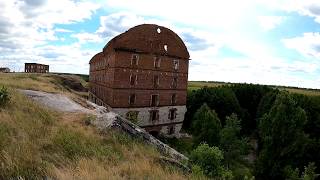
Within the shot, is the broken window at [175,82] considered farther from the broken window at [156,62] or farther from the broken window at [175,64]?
the broken window at [156,62]

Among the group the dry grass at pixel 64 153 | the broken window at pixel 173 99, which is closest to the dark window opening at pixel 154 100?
the broken window at pixel 173 99

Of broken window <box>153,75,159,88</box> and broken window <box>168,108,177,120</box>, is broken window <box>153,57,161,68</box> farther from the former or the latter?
broken window <box>168,108,177,120</box>

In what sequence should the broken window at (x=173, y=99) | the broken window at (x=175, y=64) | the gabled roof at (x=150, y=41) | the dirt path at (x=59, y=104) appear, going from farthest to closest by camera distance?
1. the broken window at (x=173, y=99)
2. the broken window at (x=175, y=64)
3. the gabled roof at (x=150, y=41)
4. the dirt path at (x=59, y=104)

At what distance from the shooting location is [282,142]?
40219 millimetres

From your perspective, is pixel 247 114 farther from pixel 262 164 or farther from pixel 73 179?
pixel 73 179

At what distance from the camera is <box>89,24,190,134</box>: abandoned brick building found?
47.0 metres

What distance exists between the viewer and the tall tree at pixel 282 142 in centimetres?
3938

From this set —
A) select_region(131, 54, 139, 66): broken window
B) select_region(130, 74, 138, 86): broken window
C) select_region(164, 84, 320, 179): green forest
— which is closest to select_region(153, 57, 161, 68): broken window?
select_region(131, 54, 139, 66): broken window

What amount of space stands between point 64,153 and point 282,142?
113ft

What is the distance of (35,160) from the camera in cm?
855

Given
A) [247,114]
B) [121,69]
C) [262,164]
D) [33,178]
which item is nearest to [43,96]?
[33,178]

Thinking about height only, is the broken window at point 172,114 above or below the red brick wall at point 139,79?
below

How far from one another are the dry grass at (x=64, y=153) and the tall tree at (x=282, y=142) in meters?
27.9

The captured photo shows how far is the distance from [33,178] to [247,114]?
64710 mm
